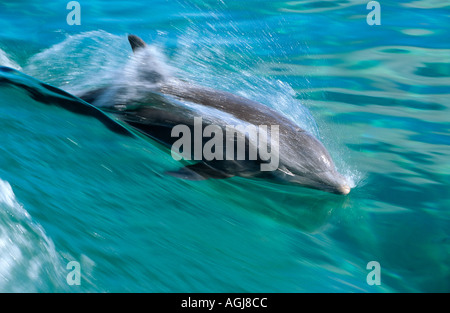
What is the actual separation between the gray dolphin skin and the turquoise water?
0.34 ft

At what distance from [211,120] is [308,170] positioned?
34.2 inches

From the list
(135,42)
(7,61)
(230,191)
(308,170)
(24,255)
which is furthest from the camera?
(7,61)

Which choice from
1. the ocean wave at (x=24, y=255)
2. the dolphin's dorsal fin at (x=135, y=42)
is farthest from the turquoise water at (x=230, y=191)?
the dolphin's dorsal fin at (x=135, y=42)

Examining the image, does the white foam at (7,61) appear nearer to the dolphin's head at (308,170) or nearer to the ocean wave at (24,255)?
the ocean wave at (24,255)

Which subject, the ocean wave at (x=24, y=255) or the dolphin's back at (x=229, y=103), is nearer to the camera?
the ocean wave at (x=24, y=255)

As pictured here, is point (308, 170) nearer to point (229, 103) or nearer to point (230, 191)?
point (230, 191)

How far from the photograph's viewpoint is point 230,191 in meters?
4.36

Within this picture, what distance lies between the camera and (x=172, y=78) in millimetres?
5148

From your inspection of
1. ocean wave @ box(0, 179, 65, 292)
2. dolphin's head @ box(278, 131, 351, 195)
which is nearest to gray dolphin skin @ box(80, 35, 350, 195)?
dolphin's head @ box(278, 131, 351, 195)

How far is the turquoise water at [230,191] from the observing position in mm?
3344

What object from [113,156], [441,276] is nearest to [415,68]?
[441,276]

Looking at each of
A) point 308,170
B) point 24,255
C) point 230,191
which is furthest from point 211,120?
point 24,255

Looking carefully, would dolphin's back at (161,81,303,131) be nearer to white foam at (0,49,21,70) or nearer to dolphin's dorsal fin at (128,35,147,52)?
dolphin's dorsal fin at (128,35,147,52)

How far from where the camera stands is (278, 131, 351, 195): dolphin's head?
4.51 metres
